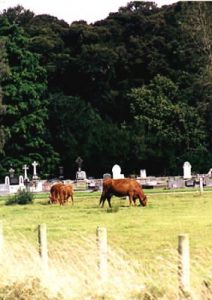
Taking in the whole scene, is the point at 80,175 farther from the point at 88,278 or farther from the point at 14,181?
the point at 88,278

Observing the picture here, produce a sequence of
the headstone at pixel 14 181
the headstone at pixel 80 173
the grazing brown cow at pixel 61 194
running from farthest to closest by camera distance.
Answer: the headstone at pixel 80 173 < the headstone at pixel 14 181 < the grazing brown cow at pixel 61 194

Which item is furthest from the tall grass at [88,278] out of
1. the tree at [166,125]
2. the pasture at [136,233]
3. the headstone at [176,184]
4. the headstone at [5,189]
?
the tree at [166,125]

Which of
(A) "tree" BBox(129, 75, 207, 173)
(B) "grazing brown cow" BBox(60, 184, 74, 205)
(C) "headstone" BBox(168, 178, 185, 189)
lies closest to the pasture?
(B) "grazing brown cow" BBox(60, 184, 74, 205)

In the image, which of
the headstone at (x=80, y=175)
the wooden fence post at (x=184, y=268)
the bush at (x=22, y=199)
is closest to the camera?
the wooden fence post at (x=184, y=268)

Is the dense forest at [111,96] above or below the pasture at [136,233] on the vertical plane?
above

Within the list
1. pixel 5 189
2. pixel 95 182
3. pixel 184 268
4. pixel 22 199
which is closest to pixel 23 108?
pixel 5 189

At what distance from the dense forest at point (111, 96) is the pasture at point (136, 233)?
962 inches

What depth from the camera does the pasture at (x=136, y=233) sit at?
404 inches

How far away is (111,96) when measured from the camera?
77250 mm

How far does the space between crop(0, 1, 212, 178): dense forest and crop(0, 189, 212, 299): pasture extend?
24.4m

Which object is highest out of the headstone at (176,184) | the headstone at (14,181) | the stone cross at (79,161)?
the stone cross at (79,161)

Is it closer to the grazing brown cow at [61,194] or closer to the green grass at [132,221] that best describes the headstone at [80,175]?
the green grass at [132,221]

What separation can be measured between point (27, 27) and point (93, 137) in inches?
715

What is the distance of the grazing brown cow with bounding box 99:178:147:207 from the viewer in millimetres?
35500
